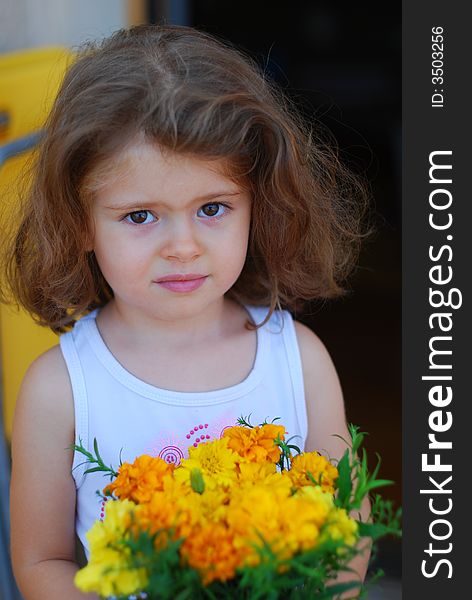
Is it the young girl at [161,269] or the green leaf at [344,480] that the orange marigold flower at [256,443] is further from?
the young girl at [161,269]

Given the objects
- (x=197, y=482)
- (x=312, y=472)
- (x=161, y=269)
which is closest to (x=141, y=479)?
(x=197, y=482)

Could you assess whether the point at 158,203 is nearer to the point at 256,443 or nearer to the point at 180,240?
the point at 180,240

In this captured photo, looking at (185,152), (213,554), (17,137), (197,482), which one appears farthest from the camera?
(17,137)

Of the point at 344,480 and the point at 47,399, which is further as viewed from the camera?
the point at 47,399

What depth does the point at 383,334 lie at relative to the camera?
426 cm

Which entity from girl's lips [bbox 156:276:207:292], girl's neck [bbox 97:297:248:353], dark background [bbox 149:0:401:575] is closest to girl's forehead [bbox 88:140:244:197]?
girl's lips [bbox 156:276:207:292]

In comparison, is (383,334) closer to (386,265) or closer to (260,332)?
(386,265)

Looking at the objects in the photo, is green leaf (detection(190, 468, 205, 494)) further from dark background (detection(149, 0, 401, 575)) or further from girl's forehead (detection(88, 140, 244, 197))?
dark background (detection(149, 0, 401, 575))

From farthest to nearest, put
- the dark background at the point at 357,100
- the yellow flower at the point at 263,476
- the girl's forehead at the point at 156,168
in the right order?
the dark background at the point at 357,100, the girl's forehead at the point at 156,168, the yellow flower at the point at 263,476

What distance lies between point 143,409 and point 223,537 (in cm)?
58

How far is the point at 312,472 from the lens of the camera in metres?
1.13

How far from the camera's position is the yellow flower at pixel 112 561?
3.27ft

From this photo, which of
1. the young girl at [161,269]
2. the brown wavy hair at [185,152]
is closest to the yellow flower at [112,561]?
the young girl at [161,269]

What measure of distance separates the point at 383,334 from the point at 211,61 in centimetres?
296
